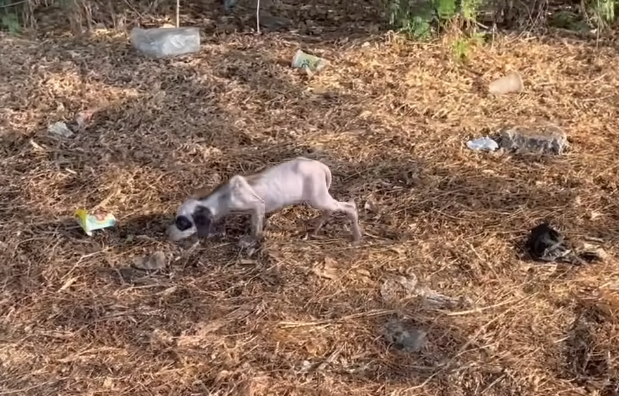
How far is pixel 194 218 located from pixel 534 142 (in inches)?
64.1

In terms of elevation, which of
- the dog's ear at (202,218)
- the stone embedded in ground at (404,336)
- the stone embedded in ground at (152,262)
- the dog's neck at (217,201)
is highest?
the dog's neck at (217,201)

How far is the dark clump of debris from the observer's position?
3.33 metres

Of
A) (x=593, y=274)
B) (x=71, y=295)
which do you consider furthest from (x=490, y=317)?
(x=71, y=295)

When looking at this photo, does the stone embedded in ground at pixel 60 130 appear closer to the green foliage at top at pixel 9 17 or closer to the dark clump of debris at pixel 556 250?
→ the green foliage at top at pixel 9 17

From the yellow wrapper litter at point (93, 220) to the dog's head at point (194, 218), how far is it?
1.14ft

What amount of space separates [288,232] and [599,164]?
143cm

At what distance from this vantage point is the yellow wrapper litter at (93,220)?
350 centimetres

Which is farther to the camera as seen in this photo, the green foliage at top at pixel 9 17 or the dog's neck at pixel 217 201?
the green foliage at top at pixel 9 17

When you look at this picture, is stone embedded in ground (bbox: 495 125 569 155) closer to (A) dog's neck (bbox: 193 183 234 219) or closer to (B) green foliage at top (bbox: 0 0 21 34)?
(A) dog's neck (bbox: 193 183 234 219)

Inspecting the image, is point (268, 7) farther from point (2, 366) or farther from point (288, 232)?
point (2, 366)

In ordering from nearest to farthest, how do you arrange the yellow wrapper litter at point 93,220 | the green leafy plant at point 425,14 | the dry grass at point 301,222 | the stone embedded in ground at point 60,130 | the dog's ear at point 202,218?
1. the dry grass at point 301,222
2. the dog's ear at point 202,218
3. the yellow wrapper litter at point 93,220
4. the stone embedded in ground at point 60,130
5. the green leafy plant at point 425,14

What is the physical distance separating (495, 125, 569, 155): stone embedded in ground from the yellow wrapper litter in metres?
1.75

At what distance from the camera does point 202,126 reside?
167 inches

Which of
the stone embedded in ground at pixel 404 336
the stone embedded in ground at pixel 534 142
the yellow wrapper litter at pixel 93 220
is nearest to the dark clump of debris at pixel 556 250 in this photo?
the stone embedded in ground at pixel 404 336
